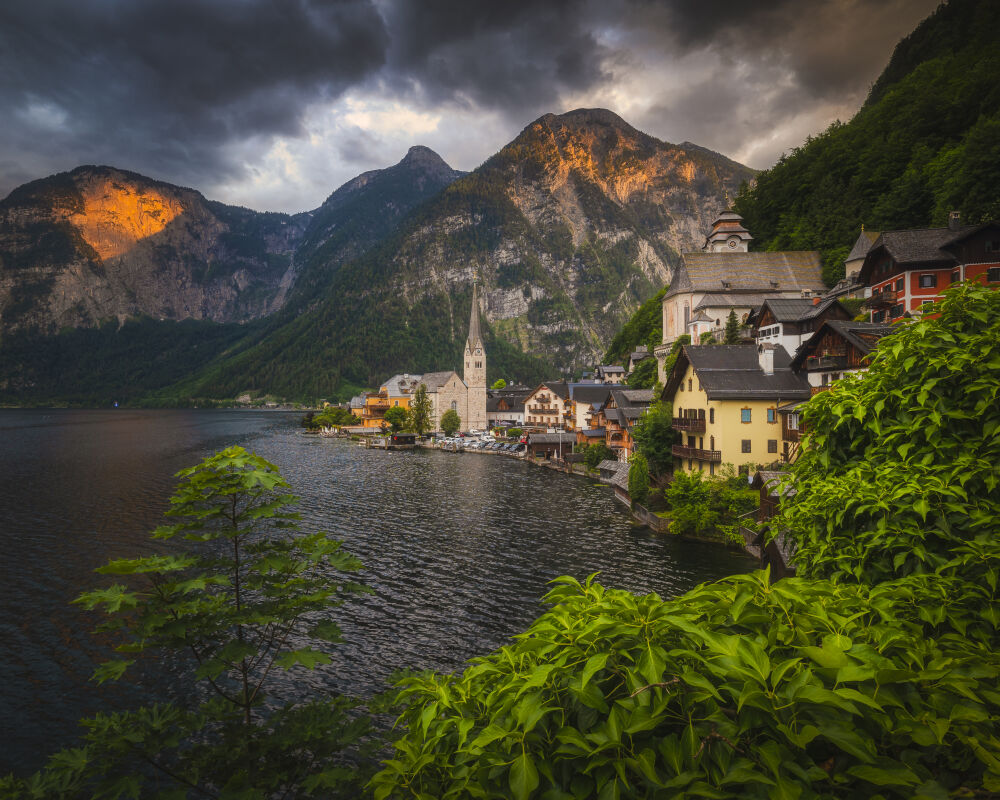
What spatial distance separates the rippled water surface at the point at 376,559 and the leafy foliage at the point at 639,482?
2.68m

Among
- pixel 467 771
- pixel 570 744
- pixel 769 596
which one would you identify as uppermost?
pixel 769 596

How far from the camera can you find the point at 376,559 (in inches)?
1347

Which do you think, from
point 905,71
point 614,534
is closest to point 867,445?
point 614,534

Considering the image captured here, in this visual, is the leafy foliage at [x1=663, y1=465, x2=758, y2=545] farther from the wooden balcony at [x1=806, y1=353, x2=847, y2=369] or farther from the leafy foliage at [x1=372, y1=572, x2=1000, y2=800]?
the leafy foliage at [x1=372, y1=572, x2=1000, y2=800]

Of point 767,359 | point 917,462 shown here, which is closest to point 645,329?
point 767,359

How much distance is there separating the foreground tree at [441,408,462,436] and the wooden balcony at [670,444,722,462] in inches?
3406

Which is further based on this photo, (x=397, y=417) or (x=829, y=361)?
(x=397, y=417)

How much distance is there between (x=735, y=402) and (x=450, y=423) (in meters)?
93.6

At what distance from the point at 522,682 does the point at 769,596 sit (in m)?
1.93

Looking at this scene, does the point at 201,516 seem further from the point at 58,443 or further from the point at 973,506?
the point at 58,443

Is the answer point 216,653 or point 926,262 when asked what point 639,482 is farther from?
point 216,653

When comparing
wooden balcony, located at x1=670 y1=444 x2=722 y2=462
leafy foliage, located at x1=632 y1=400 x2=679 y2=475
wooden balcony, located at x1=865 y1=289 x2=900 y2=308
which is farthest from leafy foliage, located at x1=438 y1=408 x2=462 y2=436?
wooden balcony, located at x1=865 y1=289 x2=900 y2=308

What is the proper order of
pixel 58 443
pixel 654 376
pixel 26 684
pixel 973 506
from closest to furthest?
pixel 973 506, pixel 26 684, pixel 654 376, pixel 58 443

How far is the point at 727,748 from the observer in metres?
3.03
